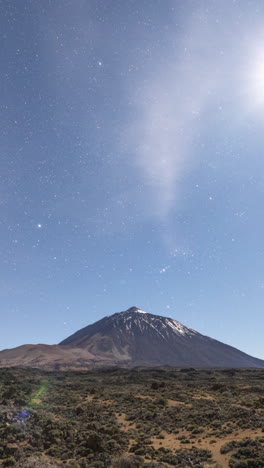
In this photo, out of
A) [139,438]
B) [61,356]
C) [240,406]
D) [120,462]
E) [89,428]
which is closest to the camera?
[120,462]

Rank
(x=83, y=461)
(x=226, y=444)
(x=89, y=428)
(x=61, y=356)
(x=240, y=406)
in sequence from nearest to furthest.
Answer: (x=83, y=461) < (x=226, y=444) < (x=89, y=428) < (x=240, y=406) < (x=61, y=356)

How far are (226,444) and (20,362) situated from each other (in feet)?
588

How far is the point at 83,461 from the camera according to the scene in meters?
18.4

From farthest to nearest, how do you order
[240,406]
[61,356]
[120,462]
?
[61,356], [240,406], [120,462]

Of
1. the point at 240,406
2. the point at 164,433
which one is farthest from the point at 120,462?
the point at 240,406

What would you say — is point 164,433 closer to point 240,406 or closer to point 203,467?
point 203,467

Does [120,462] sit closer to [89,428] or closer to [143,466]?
[143,466]

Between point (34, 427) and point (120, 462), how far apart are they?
10446 mm

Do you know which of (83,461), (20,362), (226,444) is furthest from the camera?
(20,362)

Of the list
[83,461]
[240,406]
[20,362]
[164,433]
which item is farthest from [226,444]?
[20,362]

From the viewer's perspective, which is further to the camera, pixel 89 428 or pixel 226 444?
pixel 89 428

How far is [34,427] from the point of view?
24.4 metres

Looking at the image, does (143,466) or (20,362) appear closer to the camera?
(143,466)

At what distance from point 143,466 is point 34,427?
1130cm
